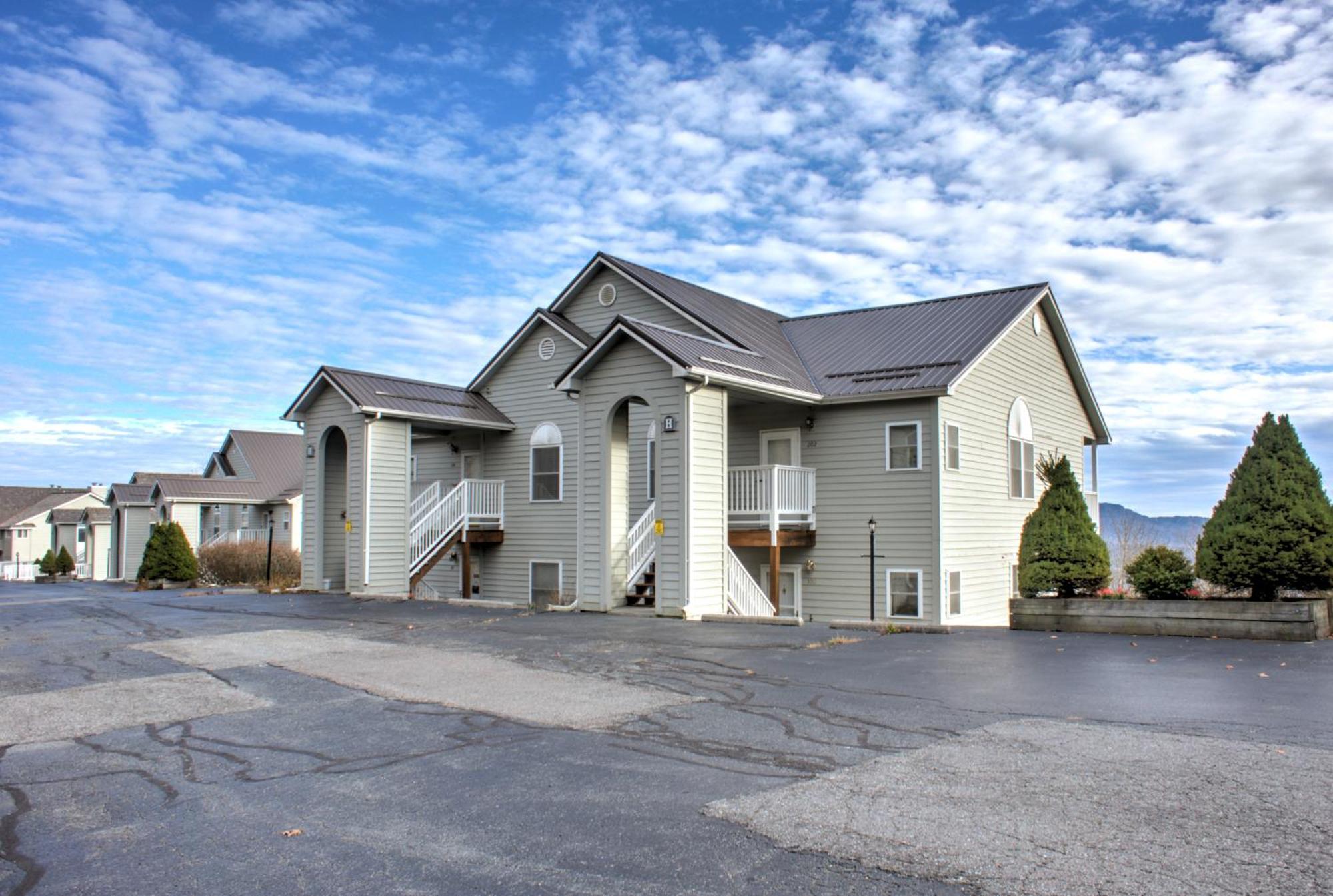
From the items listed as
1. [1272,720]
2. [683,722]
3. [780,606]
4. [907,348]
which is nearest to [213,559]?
[780,606]

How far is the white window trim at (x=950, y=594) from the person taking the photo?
1847 centimetres

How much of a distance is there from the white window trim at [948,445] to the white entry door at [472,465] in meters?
11.4

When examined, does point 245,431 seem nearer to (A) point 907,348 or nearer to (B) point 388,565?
(B) point 388,565

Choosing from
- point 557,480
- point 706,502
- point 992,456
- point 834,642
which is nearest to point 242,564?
point 557,480

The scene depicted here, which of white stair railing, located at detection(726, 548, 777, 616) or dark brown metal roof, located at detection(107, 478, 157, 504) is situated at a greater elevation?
dark brown metal roof, located at detection(107, 478, 157, 504)

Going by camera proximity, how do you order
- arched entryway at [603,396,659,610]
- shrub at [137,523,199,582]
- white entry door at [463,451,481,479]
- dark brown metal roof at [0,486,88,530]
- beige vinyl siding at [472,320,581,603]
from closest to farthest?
arched entryway at [603,396,659,610] → beige vinyl siding at [472,320,581,603] → white entry door at [463,451,481,479] → shrub at [137,523,199,582] → dark brown metal roof at [0,486,88,530]

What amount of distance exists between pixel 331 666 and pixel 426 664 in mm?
1008

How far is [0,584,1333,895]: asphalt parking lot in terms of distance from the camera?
14.9 ft

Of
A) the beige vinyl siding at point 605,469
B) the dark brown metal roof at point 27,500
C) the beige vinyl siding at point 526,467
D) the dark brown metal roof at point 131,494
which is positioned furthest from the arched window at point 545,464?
the dark brown metal roof at point 27,500

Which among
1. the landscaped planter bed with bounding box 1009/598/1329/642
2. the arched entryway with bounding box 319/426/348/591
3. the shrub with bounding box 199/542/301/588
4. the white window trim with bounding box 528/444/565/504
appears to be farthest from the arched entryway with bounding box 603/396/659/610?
the shrub with bounding box 199/542/301/588

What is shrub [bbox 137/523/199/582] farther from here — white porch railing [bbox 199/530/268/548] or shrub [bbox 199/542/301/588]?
white porch railing [bbox 199/530/268/548]

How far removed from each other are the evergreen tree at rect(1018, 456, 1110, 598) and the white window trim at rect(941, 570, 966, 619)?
12.4 feet

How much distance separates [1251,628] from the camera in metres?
12.4

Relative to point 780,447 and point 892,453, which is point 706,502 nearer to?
point 780,447
